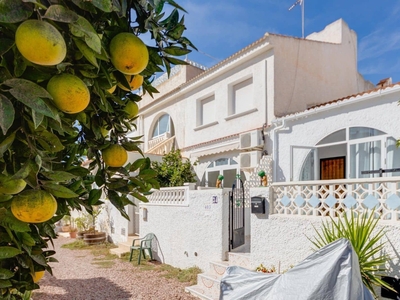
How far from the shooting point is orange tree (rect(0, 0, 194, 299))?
117 cm

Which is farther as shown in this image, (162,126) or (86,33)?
(162,126)

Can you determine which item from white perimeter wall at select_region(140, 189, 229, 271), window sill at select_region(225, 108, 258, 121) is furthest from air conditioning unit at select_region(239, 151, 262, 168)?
white perimeter wall at select_region(140, 189, 229, 271)

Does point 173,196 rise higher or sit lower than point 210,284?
higher

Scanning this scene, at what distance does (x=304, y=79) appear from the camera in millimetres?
16812

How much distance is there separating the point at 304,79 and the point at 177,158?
384 inches

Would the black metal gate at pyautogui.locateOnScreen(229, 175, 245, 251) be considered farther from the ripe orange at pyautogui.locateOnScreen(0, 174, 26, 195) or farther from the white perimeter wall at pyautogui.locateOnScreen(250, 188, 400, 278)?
the ripe orange at pyautogui.locateOnScreen(0, 174, 26, 195)

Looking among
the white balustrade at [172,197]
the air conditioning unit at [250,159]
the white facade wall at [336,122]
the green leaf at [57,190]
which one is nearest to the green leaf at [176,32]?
the green leaf at [57,190]

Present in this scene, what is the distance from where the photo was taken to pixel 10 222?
1452 millimetres

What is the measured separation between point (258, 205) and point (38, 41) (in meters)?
10.6

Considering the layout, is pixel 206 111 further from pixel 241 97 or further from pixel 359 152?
pixel 359 152

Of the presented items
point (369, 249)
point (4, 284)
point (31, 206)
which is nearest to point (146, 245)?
point (369, 249)

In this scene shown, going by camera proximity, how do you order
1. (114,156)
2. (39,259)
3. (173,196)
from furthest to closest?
(173,196), (114,156), (39,259)

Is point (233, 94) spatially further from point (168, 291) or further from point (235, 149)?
point (168, 291)

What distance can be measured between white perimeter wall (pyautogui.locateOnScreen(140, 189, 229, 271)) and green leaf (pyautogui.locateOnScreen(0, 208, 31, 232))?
39.0 ft
